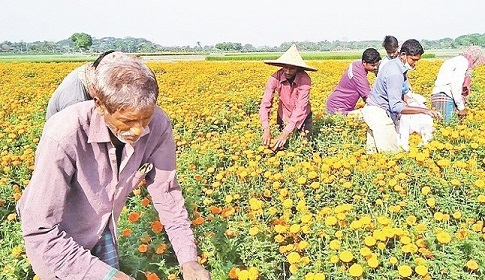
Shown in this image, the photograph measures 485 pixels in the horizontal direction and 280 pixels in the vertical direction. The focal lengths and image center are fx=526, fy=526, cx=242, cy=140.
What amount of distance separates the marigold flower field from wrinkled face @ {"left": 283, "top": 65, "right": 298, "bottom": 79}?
0.59m

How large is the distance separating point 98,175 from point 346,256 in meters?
1.22

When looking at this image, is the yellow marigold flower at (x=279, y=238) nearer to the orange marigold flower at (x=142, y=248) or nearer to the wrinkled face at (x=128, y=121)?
the orange marigold flower at (x=142, y=248)

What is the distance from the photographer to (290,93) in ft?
16.1

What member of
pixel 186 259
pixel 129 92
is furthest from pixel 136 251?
pixel 129 92

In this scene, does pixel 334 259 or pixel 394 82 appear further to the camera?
pixel 394 82

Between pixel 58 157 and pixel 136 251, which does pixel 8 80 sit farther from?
pixel 58 157

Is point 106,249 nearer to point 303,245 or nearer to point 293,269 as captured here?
point 293,269

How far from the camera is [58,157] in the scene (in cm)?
153

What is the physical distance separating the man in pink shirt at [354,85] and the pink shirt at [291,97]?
96cm

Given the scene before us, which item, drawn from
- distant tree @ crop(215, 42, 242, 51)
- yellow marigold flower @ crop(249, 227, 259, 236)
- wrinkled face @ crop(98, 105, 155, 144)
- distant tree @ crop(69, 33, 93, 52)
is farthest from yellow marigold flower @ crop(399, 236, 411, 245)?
distant tree @ crop(69, 33, 93, 52)

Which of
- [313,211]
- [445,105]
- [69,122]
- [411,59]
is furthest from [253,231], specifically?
[445,105]

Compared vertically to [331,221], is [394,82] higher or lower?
higher

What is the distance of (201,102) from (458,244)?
500 cm

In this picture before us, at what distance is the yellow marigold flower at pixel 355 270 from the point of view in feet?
7.51
